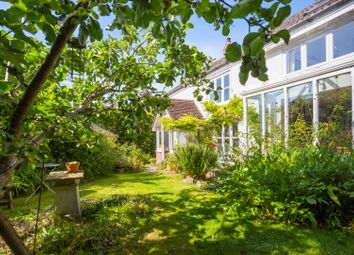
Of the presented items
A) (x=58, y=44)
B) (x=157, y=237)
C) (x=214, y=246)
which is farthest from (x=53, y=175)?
(x=58, y=44)

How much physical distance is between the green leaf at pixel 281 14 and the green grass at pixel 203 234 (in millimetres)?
3763

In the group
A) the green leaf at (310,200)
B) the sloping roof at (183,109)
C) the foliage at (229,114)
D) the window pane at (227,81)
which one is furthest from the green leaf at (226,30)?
the sloping roof at (183,109)

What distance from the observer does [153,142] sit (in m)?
21.5

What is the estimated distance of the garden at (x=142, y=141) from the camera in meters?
1.14

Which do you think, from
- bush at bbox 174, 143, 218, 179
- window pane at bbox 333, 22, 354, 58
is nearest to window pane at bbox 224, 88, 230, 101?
bush at bbox 174, 143, 218, 179

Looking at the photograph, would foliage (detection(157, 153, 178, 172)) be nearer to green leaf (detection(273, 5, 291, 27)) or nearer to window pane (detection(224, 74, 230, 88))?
window pane (detection(224, 74, 230, 88))

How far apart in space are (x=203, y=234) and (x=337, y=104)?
5876mm

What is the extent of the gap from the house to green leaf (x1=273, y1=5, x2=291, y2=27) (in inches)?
221

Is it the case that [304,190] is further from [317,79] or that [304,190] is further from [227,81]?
[227,81]

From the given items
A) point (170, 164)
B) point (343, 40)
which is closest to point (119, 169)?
point (170, 164)

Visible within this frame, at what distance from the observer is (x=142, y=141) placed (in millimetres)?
4219

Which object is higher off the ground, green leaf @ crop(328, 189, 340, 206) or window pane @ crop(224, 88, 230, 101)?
window pane @ crop(224, 88, 230, 101)

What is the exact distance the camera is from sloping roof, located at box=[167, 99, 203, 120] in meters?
16.3

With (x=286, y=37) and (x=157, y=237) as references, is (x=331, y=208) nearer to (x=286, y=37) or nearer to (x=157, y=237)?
(x=157, y=237)
